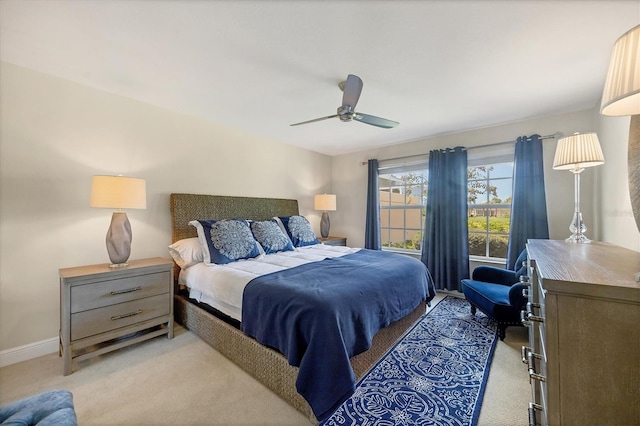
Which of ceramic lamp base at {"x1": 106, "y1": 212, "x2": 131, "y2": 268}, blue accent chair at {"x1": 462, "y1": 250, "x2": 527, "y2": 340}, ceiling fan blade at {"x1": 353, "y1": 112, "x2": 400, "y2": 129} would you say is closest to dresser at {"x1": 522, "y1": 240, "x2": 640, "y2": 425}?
blue accent chair at {"x1": 462, "y1": 250, "x2": 527, "y2": 340}

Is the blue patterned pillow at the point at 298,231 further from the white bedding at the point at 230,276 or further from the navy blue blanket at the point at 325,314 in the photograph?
the navy blue blanket at the point at 325,314

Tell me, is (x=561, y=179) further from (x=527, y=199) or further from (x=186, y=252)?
(x=186, y=252)

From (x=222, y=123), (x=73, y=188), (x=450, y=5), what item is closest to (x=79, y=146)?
(x=73, y=188)

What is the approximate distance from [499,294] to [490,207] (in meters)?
1.64

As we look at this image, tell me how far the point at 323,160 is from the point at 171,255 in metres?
3.34

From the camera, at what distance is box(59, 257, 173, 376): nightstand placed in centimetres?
200

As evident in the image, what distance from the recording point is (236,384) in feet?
6.20

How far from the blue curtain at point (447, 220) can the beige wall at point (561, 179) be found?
1.03ft

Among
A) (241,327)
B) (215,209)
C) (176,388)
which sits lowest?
(176,388)

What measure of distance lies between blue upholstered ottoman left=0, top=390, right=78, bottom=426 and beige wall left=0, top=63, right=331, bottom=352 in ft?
5.57

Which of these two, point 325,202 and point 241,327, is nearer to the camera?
point 241,327

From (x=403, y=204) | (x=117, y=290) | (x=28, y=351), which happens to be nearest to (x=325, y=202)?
(x=403, y=204)

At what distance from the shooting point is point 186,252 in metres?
2.81

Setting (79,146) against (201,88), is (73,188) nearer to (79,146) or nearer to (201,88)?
(79,146)
